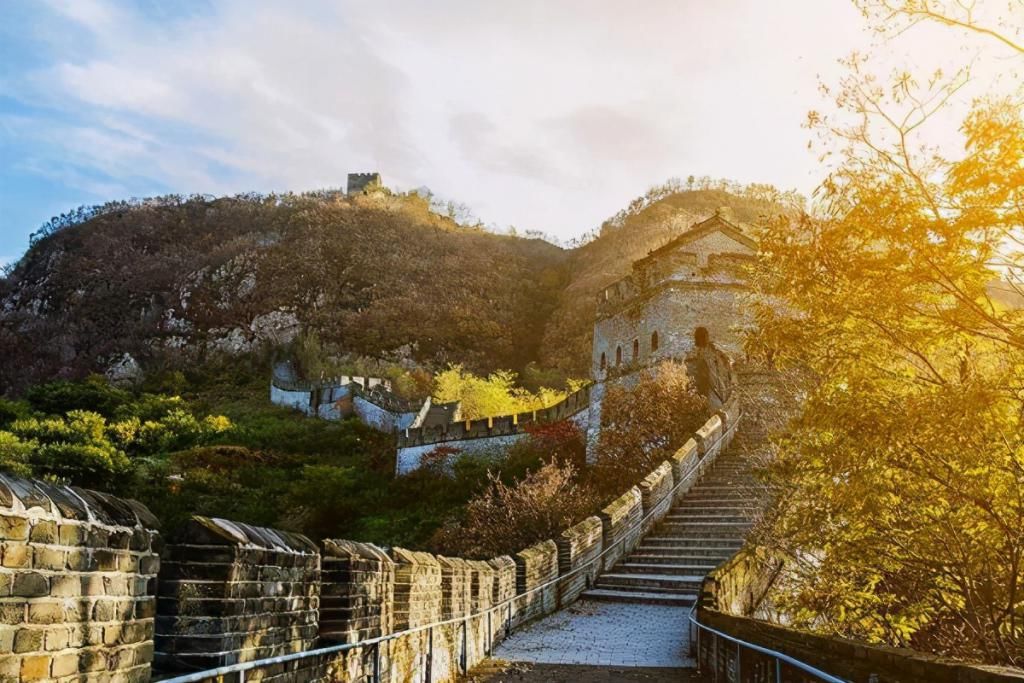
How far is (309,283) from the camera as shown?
2682 inches

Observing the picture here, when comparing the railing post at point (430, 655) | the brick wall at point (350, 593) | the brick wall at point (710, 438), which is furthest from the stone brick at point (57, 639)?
the brick wall at point (710, 438)

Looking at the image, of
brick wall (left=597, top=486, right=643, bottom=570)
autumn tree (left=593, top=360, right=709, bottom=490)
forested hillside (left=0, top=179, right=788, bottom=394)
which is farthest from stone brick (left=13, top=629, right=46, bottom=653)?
forested hillside (left=0, top=179, right=788, bottom=394)

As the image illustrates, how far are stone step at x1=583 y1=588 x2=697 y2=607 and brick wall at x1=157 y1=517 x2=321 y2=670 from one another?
1084 cm

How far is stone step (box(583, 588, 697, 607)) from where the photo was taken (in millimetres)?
13656

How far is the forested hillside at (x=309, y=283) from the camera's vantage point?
201 ft

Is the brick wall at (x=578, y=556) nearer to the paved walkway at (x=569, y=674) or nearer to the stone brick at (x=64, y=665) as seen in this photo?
the paved walkway at (x=569, y=674)

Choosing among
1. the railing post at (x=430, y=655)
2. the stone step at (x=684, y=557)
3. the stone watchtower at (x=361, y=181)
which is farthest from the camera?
the stone watchtower at (x=361, y=181)

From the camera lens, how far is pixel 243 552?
3617 millimetres

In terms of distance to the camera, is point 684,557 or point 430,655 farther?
point 684,557

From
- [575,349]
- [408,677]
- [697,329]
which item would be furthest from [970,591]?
[575,349]

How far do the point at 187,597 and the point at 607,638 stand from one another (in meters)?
8.64

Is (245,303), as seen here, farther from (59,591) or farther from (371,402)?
(59,591)

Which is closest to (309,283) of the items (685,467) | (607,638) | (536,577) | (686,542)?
(685,467)

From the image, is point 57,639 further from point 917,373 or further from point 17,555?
point 917,373
